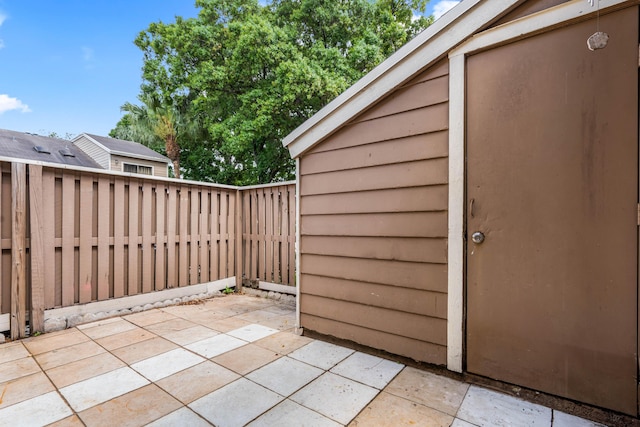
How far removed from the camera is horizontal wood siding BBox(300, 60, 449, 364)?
79.1 inches

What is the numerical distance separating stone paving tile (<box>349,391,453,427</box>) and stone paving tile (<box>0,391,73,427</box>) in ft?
5.17

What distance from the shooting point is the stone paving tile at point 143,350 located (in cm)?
225

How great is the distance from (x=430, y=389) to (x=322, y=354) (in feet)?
2.77

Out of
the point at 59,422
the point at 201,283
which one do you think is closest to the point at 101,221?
the point at 201,283

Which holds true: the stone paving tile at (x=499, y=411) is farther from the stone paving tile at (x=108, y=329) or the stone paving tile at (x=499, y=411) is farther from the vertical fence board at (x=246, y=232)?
the vertical fence board at (x=246, y=232)

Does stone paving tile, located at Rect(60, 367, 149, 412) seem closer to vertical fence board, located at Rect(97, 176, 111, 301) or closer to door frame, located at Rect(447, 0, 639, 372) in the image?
vertical fence board, located at Rect(97, 176, 111, 301)

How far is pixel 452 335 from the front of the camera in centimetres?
193

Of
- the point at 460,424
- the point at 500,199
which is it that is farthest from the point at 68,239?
the point at 500,199

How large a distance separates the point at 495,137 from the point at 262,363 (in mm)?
2244

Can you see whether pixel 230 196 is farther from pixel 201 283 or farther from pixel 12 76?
pixel 12 76

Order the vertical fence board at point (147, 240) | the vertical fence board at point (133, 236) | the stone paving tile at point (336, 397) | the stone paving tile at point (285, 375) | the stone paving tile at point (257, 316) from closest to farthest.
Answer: the stone paving tile at point (336, 397), the stone paving tile at point (285, 375), the stone paving tile at point (257, 316), the vertical fence board at point (133, 236), the vertical fence board at point (147, 240)

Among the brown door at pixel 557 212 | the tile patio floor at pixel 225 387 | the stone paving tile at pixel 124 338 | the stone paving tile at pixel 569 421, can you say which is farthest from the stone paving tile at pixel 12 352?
the stone paving tile at pixel 569 421

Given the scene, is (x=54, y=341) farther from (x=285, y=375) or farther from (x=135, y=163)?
(x=135, y=163)

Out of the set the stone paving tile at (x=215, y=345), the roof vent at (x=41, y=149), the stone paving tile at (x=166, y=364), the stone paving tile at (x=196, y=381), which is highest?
the roof vent at (x=41, y=149)
